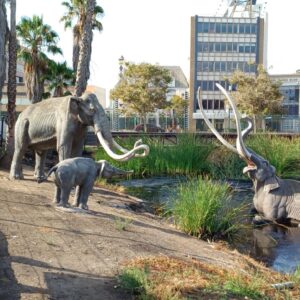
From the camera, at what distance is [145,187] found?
47.6 feet

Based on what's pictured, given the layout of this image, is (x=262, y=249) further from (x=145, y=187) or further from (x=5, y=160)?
(x=5, y=160)

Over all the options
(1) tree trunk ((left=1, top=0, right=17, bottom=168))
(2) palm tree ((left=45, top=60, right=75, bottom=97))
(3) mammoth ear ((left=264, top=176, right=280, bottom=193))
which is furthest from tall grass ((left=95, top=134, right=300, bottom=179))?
(2) palm tree ((left=45, top=60, right=75, bottom=97))

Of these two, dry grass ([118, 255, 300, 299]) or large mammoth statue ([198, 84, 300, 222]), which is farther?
large mammoth statue ([198, 84, 300, 222])

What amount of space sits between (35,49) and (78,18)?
360cm

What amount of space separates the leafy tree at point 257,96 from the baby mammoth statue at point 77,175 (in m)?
38.7

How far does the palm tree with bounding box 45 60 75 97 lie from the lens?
25.9 m

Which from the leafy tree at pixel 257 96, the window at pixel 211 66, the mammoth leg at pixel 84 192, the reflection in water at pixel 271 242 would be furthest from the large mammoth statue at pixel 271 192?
the window at pixel 211 66

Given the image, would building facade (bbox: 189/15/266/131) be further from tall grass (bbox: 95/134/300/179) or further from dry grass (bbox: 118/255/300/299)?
dry grass (bbox: 118/255/300/299)

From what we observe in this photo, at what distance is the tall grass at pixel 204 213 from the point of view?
8102 millimetres

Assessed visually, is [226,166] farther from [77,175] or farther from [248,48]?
[248,48]

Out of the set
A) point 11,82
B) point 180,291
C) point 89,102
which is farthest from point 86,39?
point 180,291

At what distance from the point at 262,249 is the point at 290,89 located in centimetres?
6409

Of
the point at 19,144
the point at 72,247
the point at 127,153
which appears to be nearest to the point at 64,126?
the point at 127,153

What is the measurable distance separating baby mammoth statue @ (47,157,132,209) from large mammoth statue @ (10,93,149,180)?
0.37m
